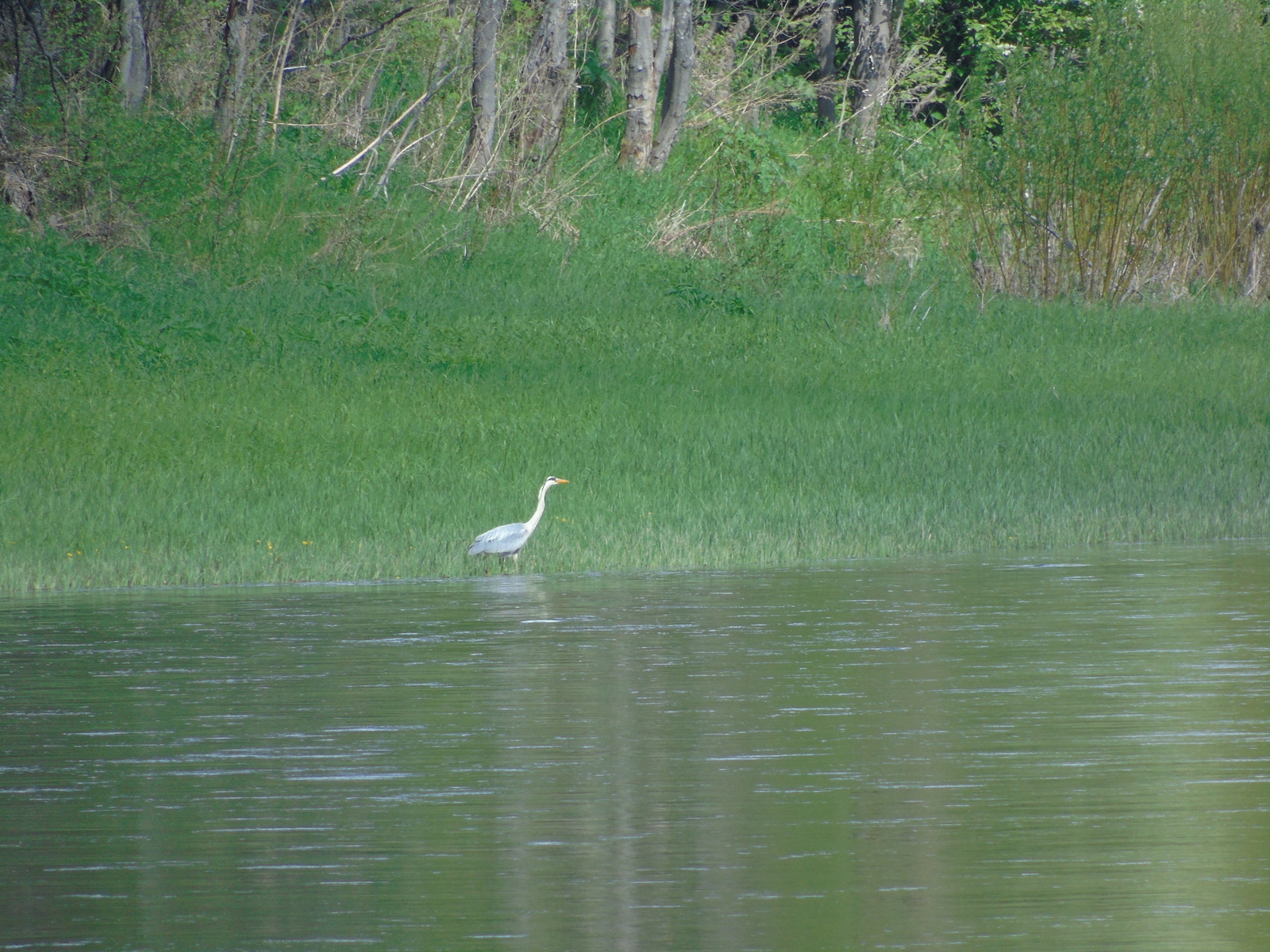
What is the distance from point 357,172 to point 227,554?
13230 mm

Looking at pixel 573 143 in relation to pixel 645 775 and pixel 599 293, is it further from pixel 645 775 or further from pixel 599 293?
pixel 645 775

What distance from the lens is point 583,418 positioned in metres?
16.8

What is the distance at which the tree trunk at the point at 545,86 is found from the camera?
2622 cm

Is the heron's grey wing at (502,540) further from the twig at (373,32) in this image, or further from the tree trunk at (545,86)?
the twig at (373,32)

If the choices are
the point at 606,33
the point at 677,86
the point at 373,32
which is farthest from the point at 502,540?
the point at 606,33

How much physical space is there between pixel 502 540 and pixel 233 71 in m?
13.3

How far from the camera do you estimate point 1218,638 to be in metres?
8.77

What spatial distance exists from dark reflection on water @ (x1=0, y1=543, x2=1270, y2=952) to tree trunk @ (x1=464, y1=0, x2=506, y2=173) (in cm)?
1598

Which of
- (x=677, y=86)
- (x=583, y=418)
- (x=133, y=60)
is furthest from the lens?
(x=677, y=86)

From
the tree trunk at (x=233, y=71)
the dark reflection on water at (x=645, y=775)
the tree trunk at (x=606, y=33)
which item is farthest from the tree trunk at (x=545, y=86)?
the dark reflection on water at (x=645, y=775)

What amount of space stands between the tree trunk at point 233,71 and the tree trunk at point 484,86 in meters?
3.16

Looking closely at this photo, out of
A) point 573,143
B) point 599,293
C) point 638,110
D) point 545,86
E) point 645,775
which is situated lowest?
point 645,775

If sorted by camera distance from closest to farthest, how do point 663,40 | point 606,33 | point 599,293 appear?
point 599,293 < point 663,40 < point 606,33

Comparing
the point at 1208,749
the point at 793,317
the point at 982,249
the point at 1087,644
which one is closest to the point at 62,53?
the point at 793,317
